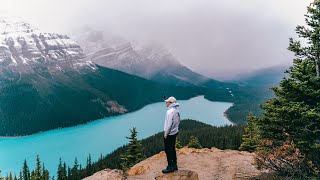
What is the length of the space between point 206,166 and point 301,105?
1215 centimetres

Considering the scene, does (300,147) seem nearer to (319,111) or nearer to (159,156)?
(319,111)

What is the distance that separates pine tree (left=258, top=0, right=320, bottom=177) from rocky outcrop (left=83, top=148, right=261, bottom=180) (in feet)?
12.9

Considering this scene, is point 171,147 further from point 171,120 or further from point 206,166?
point 206,166

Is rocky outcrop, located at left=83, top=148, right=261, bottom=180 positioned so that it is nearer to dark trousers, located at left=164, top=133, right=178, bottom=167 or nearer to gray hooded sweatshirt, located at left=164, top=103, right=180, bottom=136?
dark trousers, located at left=164, top=133, right=178, bottom=167

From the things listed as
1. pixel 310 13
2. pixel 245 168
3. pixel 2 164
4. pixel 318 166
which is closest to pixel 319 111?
pixel 318 166

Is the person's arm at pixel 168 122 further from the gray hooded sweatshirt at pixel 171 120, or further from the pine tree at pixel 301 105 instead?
the pine tree at pixel 301 105

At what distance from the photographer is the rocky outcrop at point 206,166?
28.5m

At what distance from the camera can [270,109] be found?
24.5m

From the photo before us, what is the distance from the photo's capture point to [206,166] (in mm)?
32438

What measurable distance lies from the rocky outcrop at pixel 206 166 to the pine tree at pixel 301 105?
395 cm

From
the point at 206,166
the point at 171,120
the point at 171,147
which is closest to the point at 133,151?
the point at 206,166

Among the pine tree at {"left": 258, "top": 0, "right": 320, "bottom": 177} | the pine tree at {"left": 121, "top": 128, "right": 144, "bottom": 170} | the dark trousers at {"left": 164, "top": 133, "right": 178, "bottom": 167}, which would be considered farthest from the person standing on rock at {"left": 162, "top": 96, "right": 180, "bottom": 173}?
the pine tree at {"left": 121, "top": 128, "right": 144, "bottom": 170}

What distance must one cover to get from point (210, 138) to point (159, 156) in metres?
106

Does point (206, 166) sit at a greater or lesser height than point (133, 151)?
greater
